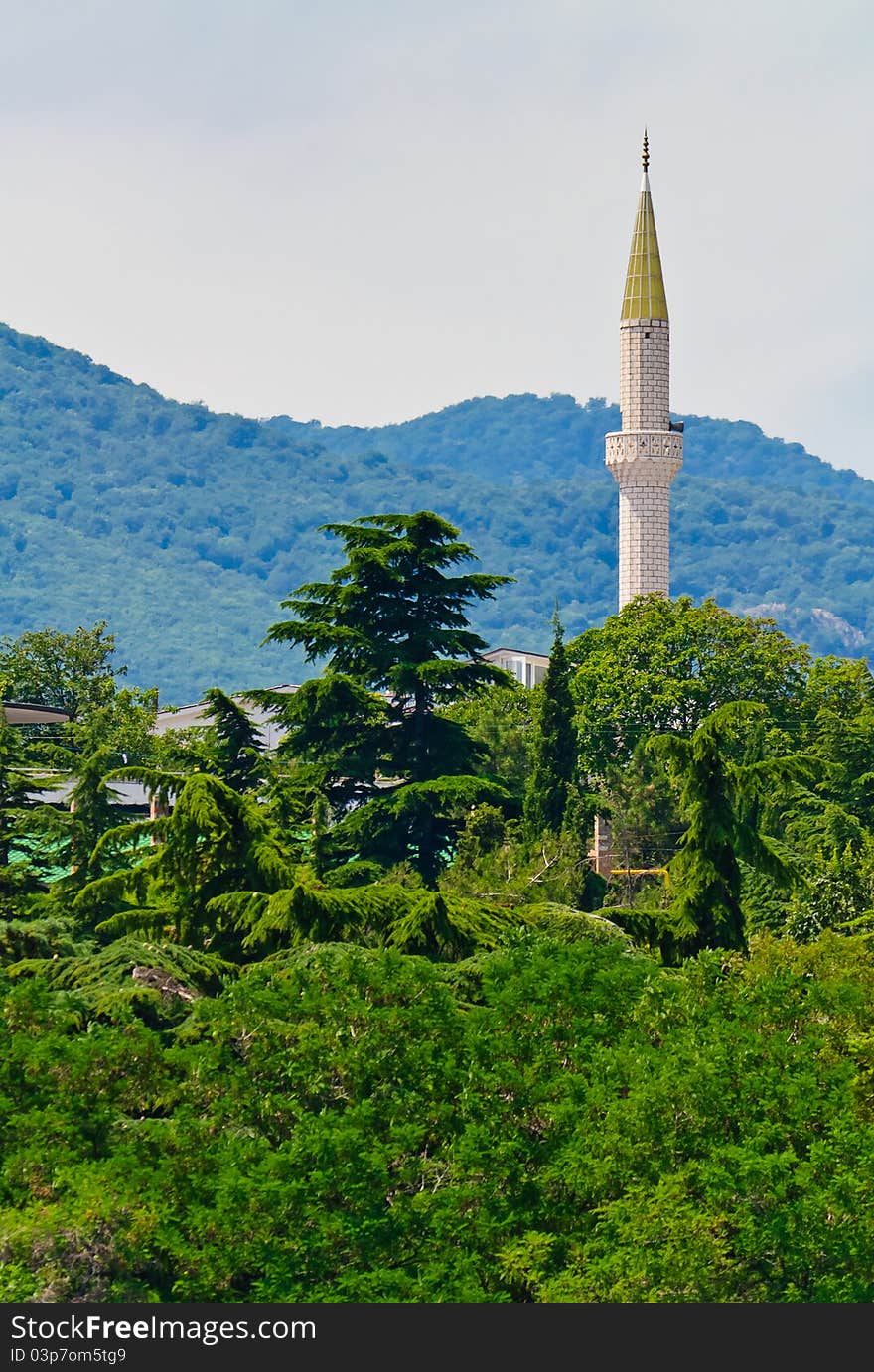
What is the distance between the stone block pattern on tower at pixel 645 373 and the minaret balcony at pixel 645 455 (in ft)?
5.90

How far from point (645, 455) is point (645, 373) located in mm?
5124

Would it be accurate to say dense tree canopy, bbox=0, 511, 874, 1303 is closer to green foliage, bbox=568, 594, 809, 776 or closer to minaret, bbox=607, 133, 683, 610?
green foliage, bbox=568, 594, 809, 776

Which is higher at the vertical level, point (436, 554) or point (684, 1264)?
point (436, 554)

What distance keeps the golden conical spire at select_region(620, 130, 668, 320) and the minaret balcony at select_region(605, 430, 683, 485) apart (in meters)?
6.84

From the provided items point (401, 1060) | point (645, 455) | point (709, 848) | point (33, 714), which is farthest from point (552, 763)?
point (645, 455)

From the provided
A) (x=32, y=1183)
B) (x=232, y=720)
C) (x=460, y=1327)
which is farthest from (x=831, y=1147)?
(x=232, y=720)

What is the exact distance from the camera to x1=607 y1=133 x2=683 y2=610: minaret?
110 m

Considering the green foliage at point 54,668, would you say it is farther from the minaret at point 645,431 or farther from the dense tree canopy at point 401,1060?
the dense tree canopy at point 401,1060

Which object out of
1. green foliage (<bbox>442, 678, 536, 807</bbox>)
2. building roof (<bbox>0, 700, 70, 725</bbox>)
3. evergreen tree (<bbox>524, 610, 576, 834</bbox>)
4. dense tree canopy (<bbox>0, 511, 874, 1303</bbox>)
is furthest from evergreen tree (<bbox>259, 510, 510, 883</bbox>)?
building roof (<bbox>0, 700, 70, 725</bbox>)

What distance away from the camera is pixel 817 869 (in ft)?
170

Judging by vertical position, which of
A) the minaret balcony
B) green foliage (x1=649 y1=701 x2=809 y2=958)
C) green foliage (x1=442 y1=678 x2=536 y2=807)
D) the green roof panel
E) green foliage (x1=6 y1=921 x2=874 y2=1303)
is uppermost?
the green roof panel

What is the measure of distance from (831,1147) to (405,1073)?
569 centimetres

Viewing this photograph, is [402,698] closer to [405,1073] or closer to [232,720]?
[232,720]

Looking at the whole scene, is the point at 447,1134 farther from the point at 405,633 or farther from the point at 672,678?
the point at 672,678
